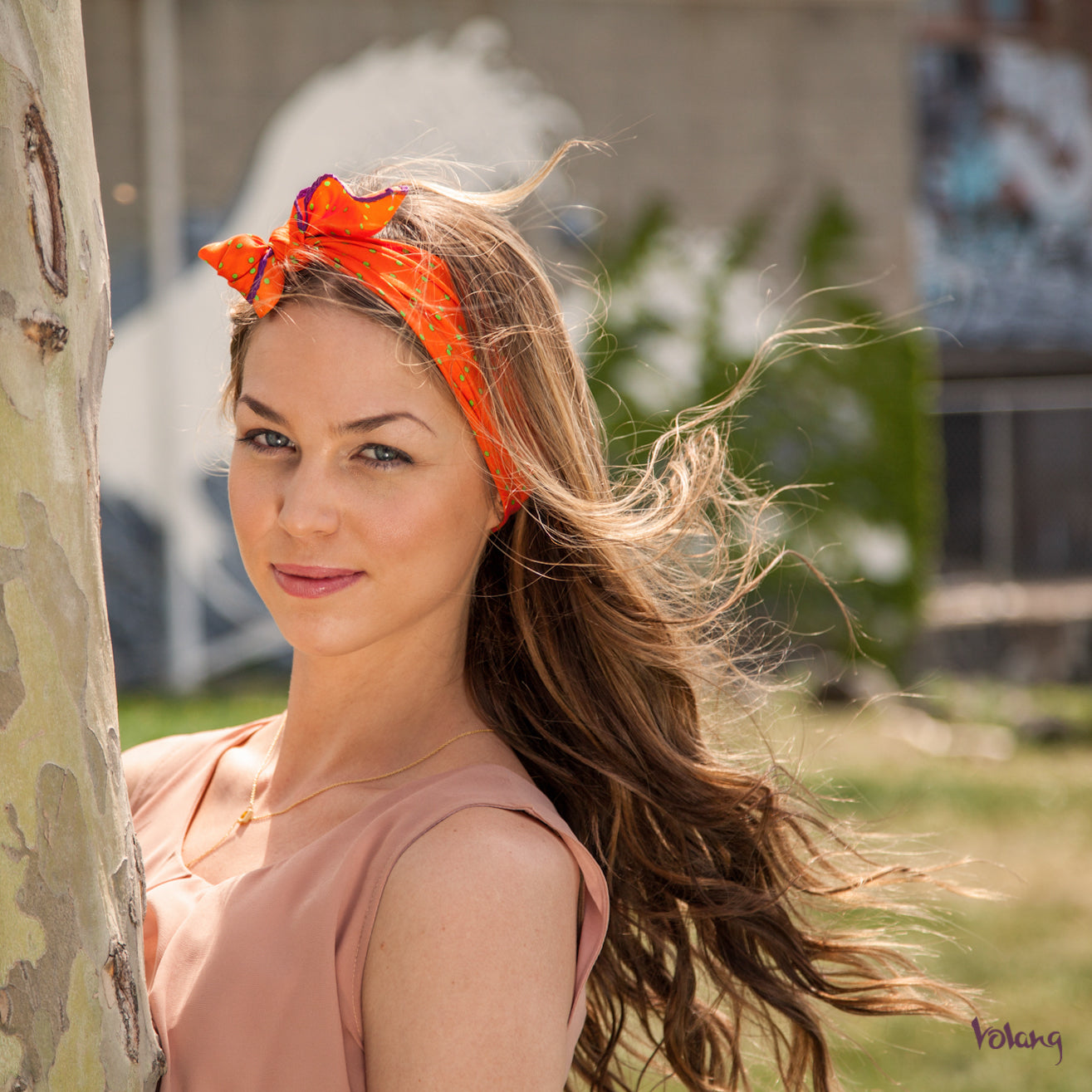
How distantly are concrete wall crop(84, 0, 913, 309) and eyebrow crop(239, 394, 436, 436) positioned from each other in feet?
23.7

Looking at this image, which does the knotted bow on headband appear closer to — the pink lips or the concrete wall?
the pink lips

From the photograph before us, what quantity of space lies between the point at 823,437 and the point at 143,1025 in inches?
332

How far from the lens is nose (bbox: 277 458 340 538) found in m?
1.49

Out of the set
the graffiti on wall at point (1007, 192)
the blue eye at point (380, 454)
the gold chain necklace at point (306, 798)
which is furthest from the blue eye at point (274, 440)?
the graffiti on wall at point (1007, 192)

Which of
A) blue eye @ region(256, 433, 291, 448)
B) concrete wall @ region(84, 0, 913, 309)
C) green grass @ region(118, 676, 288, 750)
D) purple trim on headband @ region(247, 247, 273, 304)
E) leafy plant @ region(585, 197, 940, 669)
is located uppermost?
concrete wall @ region(84, 0, 913, 309)

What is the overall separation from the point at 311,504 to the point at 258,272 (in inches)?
13.6

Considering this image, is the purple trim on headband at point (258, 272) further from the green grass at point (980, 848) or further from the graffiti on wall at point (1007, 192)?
the graffiti on wall at point (1007, 192)

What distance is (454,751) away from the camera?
1.62 m

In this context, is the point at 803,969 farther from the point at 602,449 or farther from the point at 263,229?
the point at 263,229

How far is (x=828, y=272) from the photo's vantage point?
9.24m

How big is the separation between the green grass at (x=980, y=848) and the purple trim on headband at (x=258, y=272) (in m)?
1.01

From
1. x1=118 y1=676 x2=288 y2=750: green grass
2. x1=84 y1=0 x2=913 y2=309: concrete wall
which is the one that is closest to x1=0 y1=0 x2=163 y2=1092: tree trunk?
x1=118 y1=676 x2=288 y2=750: green grass

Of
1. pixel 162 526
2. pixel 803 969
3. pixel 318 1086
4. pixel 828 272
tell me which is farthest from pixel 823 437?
pixel 318 1086

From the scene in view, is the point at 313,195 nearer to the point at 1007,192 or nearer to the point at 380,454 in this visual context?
the point at 380,454
